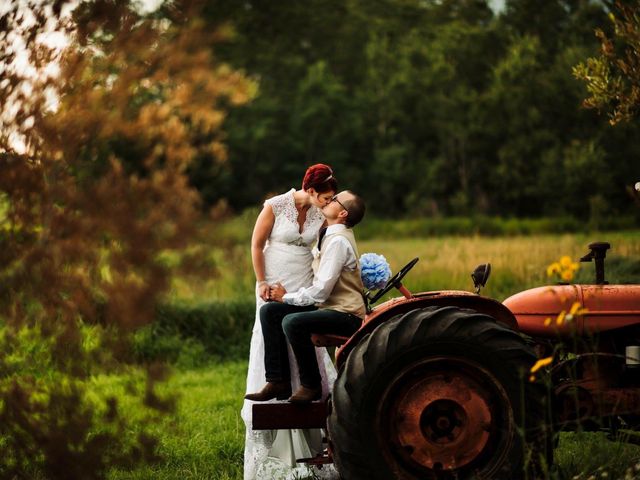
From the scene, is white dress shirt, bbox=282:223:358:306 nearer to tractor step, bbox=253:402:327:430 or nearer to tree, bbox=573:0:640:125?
tractor step, bbox=253:402:327:430

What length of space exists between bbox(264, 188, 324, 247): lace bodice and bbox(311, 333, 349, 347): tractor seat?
3.07ft

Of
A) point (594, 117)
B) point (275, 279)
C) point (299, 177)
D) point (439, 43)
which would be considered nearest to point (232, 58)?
point (299, 177)

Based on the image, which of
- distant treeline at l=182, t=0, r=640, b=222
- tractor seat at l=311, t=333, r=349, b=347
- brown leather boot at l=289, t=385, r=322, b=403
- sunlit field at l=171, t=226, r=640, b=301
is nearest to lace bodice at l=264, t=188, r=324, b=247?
tractor seat at l=311, t=333, r=349, b=347

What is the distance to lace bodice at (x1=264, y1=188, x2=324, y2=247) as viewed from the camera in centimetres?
550

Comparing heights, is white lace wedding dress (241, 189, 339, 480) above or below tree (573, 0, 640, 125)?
below

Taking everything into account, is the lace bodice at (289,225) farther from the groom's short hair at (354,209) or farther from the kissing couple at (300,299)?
the groom's short hair at (354,209)

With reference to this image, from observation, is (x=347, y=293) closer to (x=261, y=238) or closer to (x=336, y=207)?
(x=336, y=207)

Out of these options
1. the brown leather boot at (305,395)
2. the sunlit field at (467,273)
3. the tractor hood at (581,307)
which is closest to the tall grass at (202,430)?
the brown leather boot at (305,395)

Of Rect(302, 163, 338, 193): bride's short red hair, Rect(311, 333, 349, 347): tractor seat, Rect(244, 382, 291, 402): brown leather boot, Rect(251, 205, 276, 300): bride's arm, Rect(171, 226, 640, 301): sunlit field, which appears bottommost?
Rect(171, 226, 640, 301): sunlit field

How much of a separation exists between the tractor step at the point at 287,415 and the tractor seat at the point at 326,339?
1.03 feet

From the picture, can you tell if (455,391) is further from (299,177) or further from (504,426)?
(299,177)

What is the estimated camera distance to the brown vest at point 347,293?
4805 mm

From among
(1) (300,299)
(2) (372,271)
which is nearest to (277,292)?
(1) (300,299)

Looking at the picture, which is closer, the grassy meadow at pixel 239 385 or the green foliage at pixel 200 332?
the grassy meadow at pixel 239 385
